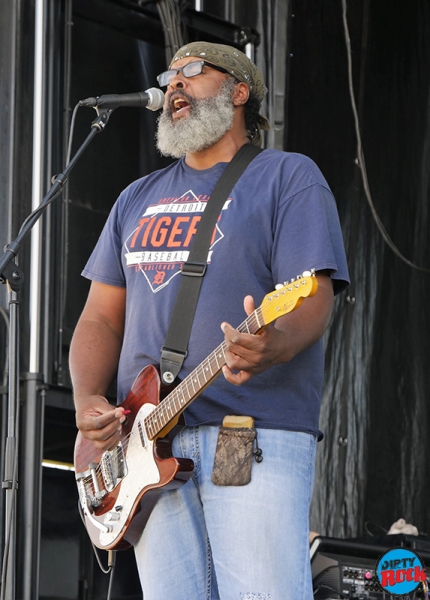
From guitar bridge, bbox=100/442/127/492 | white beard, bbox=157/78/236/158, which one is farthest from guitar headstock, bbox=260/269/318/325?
white beard, bbox=157/78/236/158

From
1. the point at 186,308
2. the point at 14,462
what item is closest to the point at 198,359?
the point at 186,308

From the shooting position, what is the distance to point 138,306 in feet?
8.39

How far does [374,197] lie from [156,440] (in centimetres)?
266

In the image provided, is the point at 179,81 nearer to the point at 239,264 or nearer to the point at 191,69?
the point at 191,69

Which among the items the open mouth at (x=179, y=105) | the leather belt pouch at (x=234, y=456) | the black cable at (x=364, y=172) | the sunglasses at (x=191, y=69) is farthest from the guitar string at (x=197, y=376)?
the black cable at (x=364, y=172)

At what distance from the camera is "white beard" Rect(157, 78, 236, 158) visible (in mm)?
2762

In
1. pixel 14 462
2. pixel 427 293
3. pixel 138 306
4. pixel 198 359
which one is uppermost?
pixel 427 293

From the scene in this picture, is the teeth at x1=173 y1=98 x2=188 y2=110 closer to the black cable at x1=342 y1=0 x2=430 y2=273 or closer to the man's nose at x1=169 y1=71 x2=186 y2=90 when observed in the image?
the man's nose at x1=169 y1=71 x2=186 y2=90

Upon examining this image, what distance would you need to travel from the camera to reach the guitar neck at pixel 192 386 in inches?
81.3

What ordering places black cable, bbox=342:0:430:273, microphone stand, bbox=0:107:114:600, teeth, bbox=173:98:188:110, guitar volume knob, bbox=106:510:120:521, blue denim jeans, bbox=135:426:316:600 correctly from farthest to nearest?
black cable, bbox=342:0:430:273, teeth, bbox=173:98:188:110, microphone stand, bbox=0:107:114:600, guitar volume knob, bbox=106:510:120:521, blue denim jeans, bbox=135:426:316:600

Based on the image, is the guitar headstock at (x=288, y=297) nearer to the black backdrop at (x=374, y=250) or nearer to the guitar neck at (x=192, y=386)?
the guitar neck at (x=192, y=386)

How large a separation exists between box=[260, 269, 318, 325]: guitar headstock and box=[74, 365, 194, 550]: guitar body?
1.55 ft

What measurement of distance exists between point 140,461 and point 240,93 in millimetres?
1210

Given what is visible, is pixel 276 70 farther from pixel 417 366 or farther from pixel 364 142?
pixel 417 366
